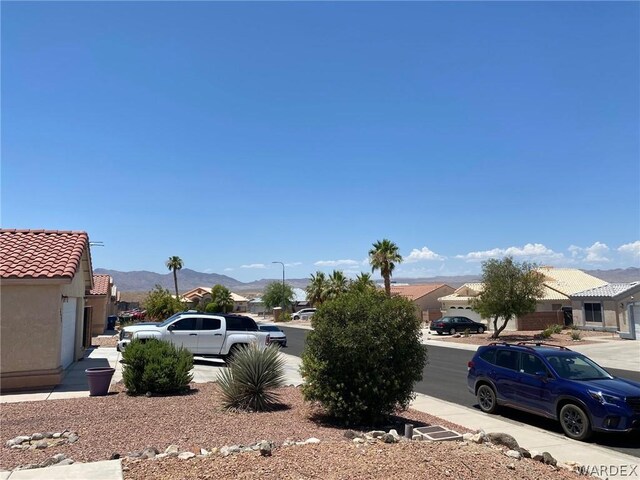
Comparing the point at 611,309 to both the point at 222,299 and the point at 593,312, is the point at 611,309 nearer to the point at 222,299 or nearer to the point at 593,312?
the point at 593,312

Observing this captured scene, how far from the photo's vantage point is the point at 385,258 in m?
57.7

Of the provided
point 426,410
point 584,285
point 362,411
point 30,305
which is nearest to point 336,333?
point 362,411

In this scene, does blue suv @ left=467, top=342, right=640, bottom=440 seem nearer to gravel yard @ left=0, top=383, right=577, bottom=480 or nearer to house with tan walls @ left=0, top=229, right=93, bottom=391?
gravel yard @ left=0, top=383, right=577, bottom=480

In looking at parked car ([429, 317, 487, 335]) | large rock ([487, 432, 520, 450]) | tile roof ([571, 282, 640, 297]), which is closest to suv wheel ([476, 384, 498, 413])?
large rock ([487, 432, 520, 450])

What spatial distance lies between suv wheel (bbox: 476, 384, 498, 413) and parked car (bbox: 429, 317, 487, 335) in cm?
3105

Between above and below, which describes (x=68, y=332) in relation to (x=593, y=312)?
below

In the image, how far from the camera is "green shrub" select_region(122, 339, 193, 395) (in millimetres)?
11766

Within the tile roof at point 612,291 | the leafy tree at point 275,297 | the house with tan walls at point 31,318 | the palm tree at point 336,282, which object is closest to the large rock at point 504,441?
the house with tan walls at point 31,318

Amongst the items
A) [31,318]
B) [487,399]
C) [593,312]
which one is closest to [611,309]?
[593,312]

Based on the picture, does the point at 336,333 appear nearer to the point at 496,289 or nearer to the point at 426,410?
the point at 426,410

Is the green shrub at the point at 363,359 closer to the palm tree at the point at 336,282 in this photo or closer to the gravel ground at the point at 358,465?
the gravel ground at the point at 358,465

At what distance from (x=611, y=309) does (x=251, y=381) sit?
36600 millimetres

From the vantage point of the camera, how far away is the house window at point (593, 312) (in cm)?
3997

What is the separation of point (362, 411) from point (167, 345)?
19.4ft
